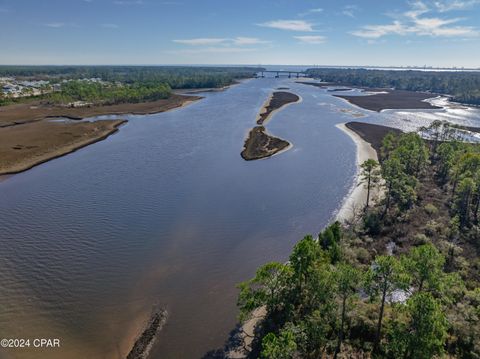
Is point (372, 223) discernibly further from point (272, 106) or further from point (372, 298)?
point (272, 106)

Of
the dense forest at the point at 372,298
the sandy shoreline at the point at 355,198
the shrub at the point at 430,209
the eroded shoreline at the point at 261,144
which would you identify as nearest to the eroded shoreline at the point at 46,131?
the eroded shoreline at the point at 261,144

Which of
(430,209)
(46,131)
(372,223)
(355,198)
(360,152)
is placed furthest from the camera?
(46,131)

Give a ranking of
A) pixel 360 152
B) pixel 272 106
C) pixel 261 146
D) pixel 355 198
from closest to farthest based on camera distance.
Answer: pixel 355 198
pixel 360 152
pixel 261 146
pixel 272 106

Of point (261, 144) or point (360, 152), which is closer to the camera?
point (360, 152)

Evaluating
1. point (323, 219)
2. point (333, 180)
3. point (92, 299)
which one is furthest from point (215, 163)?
point (92, 299)

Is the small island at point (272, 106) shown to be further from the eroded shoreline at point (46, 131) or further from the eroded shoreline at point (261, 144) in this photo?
the eroded shoreline at point (46, 131)

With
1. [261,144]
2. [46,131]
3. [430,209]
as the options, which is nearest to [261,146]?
[261,144]
